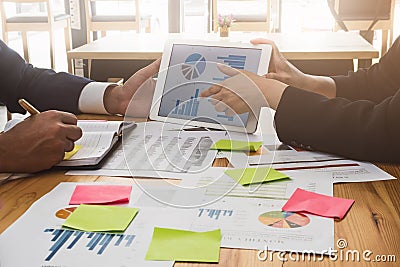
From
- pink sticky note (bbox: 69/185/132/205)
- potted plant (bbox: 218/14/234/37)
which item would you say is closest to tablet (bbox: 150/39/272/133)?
pink sticky note (bbox: 69/185/132/205)

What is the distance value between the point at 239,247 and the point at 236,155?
0.42 metres

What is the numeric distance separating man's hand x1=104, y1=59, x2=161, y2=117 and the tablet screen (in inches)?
1.7

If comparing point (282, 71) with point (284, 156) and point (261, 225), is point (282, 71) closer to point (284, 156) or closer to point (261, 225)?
point (284, 156)

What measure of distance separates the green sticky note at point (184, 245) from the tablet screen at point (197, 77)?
52cm

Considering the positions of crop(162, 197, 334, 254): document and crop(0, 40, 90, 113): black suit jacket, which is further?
crop(0, 40, 90, 113): black suit jacket

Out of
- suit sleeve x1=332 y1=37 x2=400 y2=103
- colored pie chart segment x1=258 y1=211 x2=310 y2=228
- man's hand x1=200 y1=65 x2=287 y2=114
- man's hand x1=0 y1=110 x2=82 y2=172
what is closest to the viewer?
colored pie chart segment x1=258 y1=211 x2=310 y2=228

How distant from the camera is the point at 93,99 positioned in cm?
146

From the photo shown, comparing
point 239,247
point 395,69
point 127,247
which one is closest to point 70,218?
point 127,247

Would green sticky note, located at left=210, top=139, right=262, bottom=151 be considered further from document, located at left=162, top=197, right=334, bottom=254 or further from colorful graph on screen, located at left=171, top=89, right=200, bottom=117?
document, located at left=162, top=197, right=334, bottom=254

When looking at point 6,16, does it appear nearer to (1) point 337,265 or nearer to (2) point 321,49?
(2) point 321,49

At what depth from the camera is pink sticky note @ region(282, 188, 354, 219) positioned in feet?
2.71

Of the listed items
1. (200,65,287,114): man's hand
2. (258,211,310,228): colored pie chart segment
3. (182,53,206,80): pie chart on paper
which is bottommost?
(258,211,310,228): colored pie chart segment

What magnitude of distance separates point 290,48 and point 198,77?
143cm

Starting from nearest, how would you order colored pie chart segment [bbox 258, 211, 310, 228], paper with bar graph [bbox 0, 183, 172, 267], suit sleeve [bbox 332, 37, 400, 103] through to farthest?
paper with bar graph [bbox 0, 183, 172, 267] < colored pie chart segment [bbox 258, 211, 310, 228] < suit sleeve [bbox 332, 37, 400, 103]
